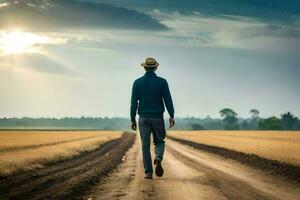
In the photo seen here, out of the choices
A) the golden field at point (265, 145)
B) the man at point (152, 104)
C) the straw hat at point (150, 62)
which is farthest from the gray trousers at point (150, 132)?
the golden field at point (265, 145)

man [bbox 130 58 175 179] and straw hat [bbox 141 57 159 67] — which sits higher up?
straw hat [bbox 141 57 159 67]

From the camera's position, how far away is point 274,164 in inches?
995

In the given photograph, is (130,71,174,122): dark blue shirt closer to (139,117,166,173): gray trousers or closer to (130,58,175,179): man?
(130,58,175,179): man

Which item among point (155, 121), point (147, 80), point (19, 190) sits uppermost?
point (147, 80)

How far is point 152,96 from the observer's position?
14281 millimetres

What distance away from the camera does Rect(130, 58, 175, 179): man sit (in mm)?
14242

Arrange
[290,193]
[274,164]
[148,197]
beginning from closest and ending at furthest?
[148,197], [290,193], [274,164]

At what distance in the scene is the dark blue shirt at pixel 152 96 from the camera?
14.3m

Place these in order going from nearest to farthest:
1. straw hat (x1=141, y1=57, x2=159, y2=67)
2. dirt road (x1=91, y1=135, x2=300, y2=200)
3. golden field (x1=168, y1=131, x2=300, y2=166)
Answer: dirt road (x1=91, y1=135, x2=300, y2=200)
straw hat (x1=141, y1=57, x2=159, y2=67)
golden field (x1=168, y1=131, x2=300, y2=166)

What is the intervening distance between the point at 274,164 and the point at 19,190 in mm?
15009

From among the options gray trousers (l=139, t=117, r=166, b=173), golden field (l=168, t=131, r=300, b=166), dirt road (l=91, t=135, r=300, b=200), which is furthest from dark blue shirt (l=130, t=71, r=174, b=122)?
golden field (l=168, t=131, r=300, b=166)

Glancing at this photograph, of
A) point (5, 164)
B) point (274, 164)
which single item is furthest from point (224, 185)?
point (274, 164)

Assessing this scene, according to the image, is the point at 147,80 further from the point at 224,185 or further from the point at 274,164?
the point at 274,164

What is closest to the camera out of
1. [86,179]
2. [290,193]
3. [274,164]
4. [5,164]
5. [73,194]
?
[73,194]
